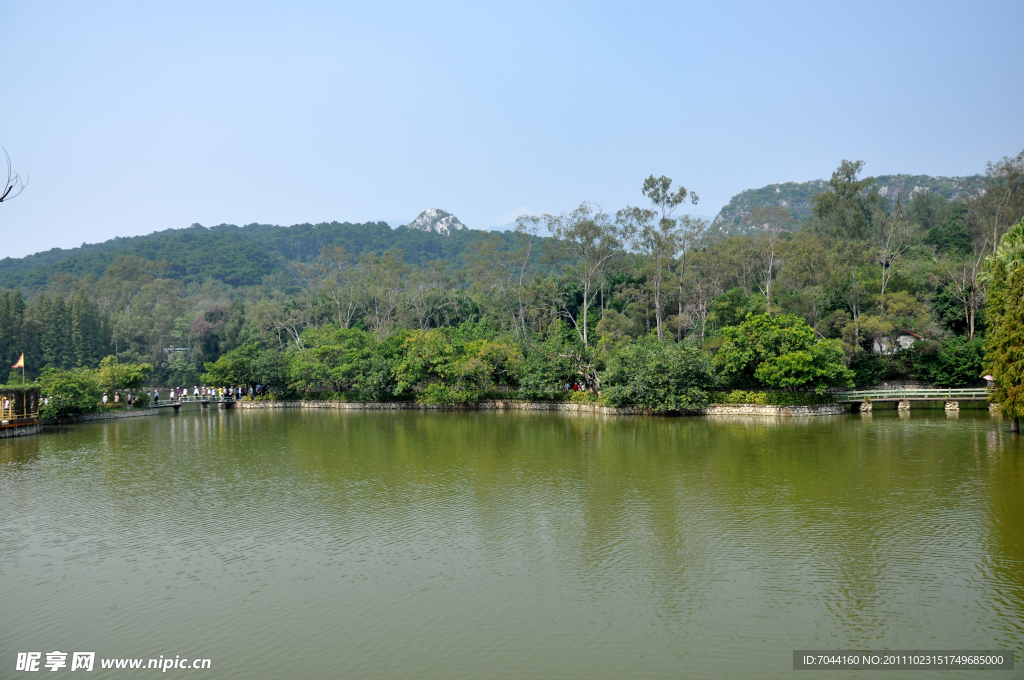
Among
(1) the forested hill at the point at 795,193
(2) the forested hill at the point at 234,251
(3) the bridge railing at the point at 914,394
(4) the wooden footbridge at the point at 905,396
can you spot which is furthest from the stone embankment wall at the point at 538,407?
(1) the forested hill at the point at 795,193

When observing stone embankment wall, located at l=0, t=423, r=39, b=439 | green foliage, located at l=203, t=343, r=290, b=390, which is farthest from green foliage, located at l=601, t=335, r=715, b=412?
stone embankment wall, located at l=0, t=423, r=39, b=439

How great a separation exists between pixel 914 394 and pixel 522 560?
27.1m

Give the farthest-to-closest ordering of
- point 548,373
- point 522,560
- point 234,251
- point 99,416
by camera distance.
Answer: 1. point 234,251
2. point 548,373
3. point 99,416
4. point 522,560

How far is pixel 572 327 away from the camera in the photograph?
1854 inches

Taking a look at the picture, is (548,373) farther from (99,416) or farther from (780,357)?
(99,416)

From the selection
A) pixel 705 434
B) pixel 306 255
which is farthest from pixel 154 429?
pixel 306 255

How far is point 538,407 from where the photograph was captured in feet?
120

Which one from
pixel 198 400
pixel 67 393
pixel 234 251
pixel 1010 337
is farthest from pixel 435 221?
pixel 1010 337

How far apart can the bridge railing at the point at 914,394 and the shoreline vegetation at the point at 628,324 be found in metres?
1.20

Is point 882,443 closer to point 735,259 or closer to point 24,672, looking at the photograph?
point 24,672

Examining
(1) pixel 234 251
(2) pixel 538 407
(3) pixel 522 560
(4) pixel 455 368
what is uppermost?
(1) pixel 234 251

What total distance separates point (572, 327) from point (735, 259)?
1198 centimetres

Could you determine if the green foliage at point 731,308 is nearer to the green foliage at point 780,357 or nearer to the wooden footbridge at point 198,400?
the green foliage at point 780,357

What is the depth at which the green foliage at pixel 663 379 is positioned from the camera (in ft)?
101
